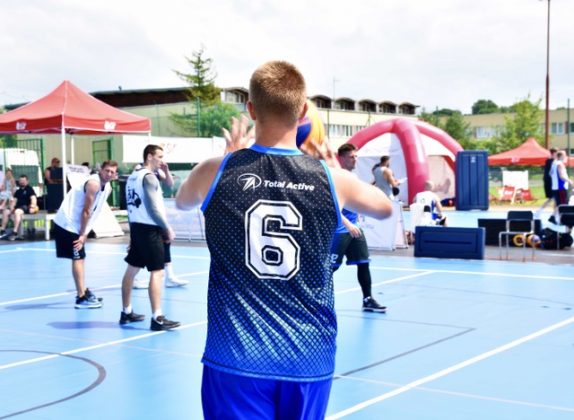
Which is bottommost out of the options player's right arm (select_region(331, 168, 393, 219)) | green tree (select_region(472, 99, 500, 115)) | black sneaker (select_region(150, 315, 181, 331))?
black sneaker (select_region(150, 315, 181, 331))

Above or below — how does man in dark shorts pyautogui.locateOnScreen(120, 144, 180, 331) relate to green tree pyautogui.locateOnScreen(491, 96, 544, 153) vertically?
below

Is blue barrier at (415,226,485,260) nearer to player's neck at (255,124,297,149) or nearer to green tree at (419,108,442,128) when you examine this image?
player's neck at (255,124,297,149)

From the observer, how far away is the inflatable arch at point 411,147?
30.7 m

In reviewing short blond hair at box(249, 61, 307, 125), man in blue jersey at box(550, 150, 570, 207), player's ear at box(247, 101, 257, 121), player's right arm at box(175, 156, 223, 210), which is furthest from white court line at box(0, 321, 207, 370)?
man in blue jersey at box(550, 150, 570, 207)

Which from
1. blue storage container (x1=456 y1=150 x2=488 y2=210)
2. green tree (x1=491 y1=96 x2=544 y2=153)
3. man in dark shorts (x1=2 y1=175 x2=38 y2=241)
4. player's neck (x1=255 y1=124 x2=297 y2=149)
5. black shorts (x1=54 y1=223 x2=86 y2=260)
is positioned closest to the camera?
player's neck (x1=255 y1=124 x2=297 y2=149)

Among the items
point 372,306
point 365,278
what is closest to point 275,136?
point 365,278

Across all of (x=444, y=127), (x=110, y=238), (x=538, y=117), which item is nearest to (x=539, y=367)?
(x=110, y=238)

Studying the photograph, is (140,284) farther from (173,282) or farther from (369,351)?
(369,351)

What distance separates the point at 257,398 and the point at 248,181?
0.76 metres

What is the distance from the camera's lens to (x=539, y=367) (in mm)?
7258

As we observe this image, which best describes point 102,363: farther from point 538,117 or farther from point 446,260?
point 538,117

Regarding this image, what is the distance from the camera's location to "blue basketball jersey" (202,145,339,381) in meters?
2.92

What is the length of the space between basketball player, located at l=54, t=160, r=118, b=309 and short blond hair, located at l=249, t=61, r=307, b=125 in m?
7.33

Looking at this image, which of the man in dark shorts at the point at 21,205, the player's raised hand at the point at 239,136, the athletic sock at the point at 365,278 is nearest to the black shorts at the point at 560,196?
the athletic sock at the point at 365,278
